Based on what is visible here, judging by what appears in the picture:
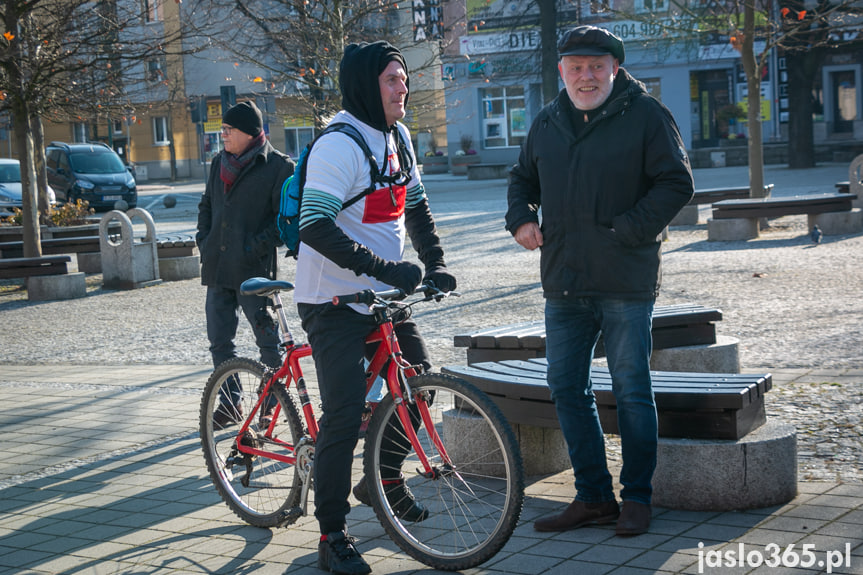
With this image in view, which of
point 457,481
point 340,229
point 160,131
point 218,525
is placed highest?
point 160,131

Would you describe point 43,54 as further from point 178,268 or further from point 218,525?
point 218,525

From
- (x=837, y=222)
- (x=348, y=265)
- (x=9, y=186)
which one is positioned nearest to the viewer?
(x=348, y=265)

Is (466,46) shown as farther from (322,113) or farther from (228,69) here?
Answer: (322,113)

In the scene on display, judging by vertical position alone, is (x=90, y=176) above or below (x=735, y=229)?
above

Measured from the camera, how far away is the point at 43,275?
47.6 feet

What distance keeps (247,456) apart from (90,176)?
3071 centimetres

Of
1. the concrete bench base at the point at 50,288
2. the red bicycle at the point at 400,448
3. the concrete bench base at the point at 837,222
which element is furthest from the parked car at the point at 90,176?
the red bicycle at the point at 400,448

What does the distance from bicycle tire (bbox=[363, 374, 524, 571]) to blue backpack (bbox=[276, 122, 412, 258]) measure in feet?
2.43

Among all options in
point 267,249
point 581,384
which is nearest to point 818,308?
point 267,249

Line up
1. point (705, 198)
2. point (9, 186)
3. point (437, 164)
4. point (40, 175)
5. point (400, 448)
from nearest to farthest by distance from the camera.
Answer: point (400, 448)
point (705, 198)
point (40, 175)
point (9, 186)
point (437, 164)

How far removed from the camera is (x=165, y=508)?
5.20 metres

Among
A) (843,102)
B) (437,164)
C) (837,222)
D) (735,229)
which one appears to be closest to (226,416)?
(735,229)

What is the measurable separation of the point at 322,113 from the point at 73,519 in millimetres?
15211

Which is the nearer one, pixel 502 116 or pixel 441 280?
pixel 441 280
